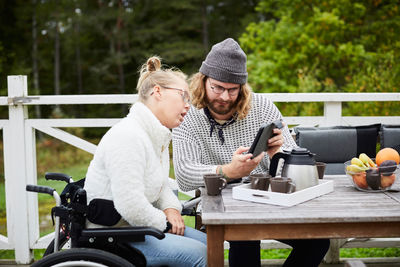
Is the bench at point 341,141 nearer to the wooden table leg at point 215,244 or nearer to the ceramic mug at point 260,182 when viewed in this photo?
the ceramic mug at point 260,182

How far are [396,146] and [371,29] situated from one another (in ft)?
21.5

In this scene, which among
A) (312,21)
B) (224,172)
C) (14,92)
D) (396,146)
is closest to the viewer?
(224,172)

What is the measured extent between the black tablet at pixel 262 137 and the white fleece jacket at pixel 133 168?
353 millimetres

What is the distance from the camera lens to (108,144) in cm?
164

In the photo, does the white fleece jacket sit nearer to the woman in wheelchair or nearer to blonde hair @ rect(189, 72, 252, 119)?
the woman in wheelchair

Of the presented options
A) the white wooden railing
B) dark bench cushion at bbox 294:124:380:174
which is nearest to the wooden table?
dark bench cushion at bbox 294:124:380:174

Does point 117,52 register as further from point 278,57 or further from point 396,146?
point 396,146

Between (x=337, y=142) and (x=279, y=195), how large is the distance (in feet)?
3.85

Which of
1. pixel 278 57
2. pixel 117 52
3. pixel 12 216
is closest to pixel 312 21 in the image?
pixel 278 57

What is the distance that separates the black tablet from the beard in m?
0.33

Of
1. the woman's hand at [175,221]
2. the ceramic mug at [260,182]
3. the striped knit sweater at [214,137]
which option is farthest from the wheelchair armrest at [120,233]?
the striped knit sweater at [214,137]

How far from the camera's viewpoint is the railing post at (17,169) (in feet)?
9.68

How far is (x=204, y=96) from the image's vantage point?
2.30 metres

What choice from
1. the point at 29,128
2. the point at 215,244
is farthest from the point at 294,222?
the point at 29,128
